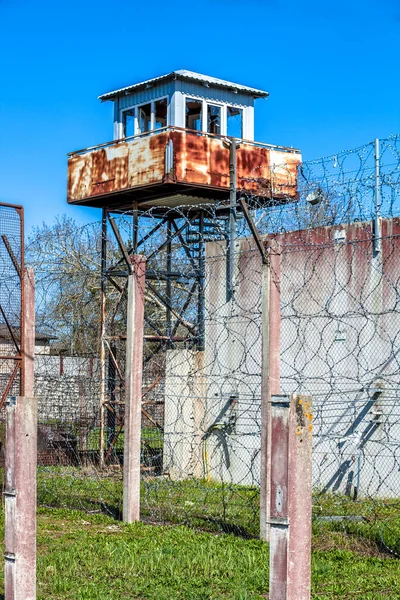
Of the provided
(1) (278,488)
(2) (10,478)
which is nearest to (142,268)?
(2) (10,478)

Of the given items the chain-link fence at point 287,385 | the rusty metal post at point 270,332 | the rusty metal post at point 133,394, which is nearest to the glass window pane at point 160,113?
the chain-link fence at point 287,385

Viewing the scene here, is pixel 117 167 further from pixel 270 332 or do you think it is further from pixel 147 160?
pixel 270 332

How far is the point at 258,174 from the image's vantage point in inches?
665

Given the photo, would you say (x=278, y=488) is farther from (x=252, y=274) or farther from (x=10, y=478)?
(x=252, y=274)

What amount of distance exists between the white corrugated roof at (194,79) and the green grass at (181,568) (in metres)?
10.2

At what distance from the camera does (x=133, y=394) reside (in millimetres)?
9922

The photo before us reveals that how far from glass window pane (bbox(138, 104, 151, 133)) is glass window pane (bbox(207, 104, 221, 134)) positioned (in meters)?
1.18

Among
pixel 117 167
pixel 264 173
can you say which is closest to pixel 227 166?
pixel 264 173

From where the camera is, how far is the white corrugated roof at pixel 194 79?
17203mm

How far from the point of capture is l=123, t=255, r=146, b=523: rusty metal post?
31.8 feet

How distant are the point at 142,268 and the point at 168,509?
107 inches

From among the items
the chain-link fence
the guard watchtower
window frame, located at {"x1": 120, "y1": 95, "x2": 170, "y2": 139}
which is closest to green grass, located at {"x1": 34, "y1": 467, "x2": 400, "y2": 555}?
the chain-link fence

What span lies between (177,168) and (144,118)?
2.64 metres

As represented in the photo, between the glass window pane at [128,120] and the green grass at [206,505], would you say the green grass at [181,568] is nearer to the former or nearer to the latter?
the green grass at [206,505]
